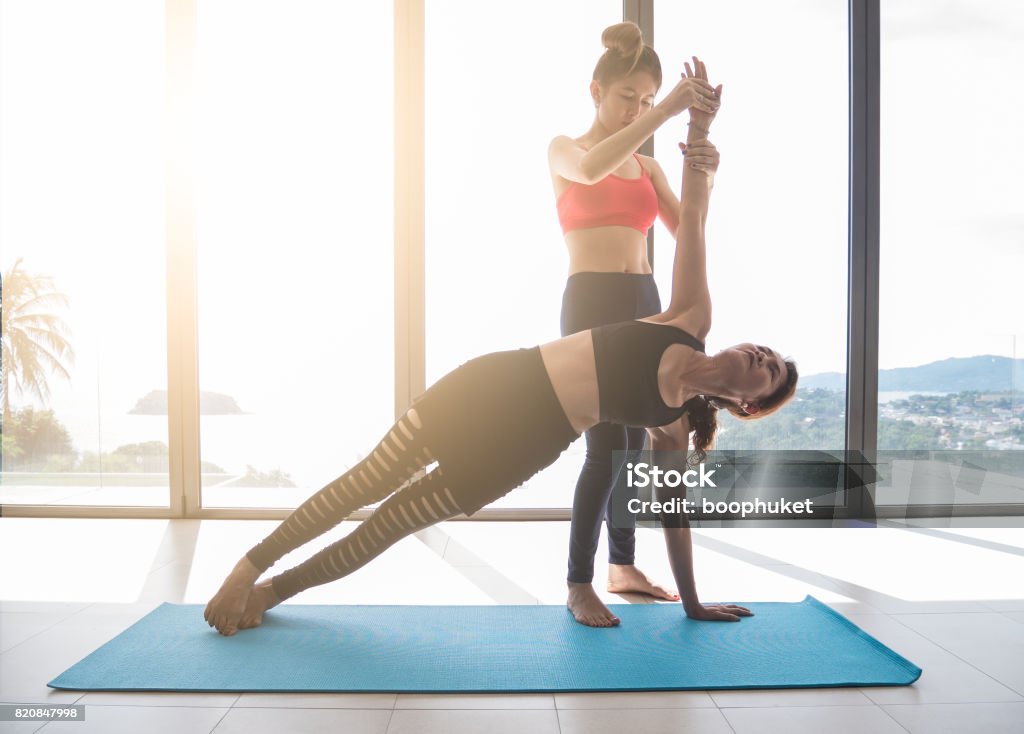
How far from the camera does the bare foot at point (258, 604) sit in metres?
1.73

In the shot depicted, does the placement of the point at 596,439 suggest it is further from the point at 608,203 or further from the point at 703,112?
the point at 703,112

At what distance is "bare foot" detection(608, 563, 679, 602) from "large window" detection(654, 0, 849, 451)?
1.29m

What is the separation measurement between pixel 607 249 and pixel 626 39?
549 millimetres

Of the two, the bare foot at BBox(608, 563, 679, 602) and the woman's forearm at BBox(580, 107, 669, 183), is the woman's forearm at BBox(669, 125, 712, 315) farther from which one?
the bare foot at BBox(608, 563, 679, 602)

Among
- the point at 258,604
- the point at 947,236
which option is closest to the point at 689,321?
the point at 258,604

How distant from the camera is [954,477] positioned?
10.8ft

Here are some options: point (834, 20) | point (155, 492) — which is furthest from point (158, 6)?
point (834, 20)

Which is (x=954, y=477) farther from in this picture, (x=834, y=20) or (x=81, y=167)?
(x=81, y=167)

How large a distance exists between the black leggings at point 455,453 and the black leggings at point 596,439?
16.2 inches

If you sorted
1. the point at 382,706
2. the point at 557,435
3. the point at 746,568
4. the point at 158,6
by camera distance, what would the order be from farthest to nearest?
the point at 158,6 → the point at 746,568 → the point at 557,435 → the point at 382,706

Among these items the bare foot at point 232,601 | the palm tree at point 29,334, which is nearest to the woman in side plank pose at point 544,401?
the bare foot at point 232,601

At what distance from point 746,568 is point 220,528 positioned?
2106 mm

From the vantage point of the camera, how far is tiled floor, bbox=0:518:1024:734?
4.32 feet

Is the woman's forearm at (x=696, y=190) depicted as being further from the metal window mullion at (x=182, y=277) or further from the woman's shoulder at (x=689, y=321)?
the metal window mullion at (x=182, y=277)
